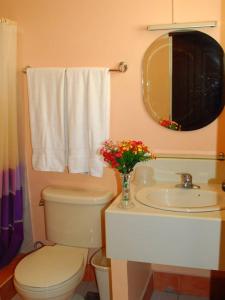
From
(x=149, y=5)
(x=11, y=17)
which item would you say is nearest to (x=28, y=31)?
(x=11, y=17)

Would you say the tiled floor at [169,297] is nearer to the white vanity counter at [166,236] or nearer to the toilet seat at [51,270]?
the toilet seat at [51,270]

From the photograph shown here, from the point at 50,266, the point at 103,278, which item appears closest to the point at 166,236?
the point at 103,278

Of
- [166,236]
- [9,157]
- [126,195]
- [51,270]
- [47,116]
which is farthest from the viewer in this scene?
[9,157]

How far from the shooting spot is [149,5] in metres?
A: 1.96

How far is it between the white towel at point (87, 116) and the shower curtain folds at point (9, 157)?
0.42m

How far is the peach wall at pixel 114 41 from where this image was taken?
77.7 inches

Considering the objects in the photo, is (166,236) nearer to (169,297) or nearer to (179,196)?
(179,196)

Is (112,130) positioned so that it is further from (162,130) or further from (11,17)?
(11,17)

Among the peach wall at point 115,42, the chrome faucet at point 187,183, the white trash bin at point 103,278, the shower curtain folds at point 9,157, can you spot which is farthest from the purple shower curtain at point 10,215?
the chrome faucet at point 187,183

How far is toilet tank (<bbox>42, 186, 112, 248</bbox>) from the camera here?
2.09 meters

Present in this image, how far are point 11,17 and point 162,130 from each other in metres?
1.30

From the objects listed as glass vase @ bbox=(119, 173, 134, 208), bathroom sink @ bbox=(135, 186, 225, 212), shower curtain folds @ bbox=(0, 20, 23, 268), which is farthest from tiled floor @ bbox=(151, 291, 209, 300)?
shower curtain folds @ bbox=(0, 20, 23, 268)

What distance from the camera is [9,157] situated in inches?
90.4

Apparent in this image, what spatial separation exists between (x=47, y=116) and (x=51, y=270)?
0.98 m
